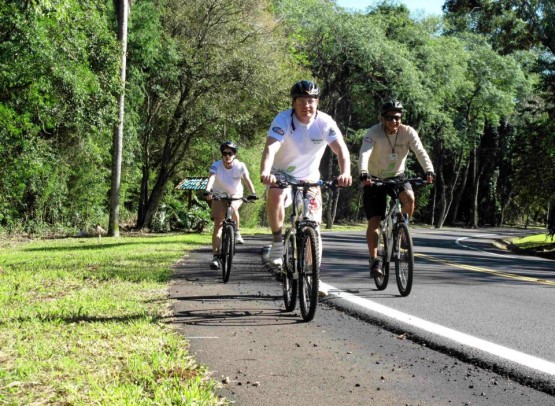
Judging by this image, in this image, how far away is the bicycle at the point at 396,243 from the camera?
Result: 699 cm

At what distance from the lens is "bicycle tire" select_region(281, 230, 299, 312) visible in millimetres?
5664

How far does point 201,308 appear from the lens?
19.5ft

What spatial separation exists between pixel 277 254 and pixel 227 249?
2457 mm

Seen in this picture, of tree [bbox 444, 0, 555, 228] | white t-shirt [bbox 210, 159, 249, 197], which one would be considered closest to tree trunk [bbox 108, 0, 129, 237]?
white t-shirt [bbox 210, 159, 249, 197]

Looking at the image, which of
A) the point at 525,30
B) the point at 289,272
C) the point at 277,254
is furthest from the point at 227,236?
the point at 525,30

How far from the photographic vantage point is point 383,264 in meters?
7.45

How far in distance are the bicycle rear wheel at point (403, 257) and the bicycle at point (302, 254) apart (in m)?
1.71

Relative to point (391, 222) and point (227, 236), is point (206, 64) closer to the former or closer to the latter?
point (227, 236)

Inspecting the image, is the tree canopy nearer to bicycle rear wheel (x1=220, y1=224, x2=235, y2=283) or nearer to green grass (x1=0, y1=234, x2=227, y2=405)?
bicycle rear wheel (x1=220, y1=224, x2=235, y2=283)

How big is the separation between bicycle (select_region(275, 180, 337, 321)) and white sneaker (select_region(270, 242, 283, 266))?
113 millimetres

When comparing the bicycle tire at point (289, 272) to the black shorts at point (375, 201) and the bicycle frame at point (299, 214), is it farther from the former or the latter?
the black shorts at point (375, 201)

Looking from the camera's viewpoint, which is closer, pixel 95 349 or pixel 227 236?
pixel 95 349

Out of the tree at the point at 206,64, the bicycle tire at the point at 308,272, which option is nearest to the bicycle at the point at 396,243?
the bicycle tire at the point at 308,272

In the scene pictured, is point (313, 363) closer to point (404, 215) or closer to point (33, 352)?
point (33, 352)
